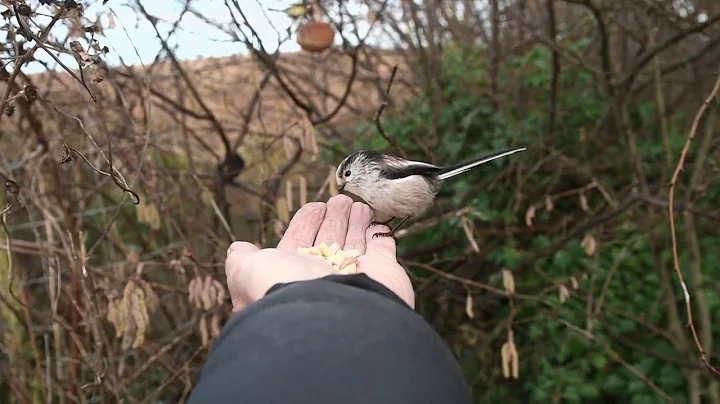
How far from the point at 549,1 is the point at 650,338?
1.54 metres

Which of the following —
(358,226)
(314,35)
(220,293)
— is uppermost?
(314,35)

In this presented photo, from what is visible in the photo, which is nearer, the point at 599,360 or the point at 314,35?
the point at 314,35

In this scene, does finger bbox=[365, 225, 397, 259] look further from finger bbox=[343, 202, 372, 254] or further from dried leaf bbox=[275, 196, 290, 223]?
dried leaf bbox=[275, 196, 290, 223]

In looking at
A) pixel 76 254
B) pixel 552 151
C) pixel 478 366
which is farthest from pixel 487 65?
pixel 76 254

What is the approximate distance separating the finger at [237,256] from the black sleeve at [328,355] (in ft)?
1.40

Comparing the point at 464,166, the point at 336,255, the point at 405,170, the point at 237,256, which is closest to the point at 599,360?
the point at 464,166

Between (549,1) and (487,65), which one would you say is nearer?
(549,1)

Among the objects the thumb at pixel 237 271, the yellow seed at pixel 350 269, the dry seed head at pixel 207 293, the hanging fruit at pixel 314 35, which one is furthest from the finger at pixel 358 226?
the hanging fruit at pixel 314 35

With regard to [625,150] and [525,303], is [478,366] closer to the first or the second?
[525,303]

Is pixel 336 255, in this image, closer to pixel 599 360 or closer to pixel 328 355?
pixel 328 355

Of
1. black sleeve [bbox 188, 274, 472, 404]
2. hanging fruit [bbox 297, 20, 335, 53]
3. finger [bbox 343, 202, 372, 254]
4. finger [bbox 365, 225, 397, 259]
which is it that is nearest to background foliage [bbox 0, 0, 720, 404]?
hanging fruit [bbox 297, 20, 335, 53]

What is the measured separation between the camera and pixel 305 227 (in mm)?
1966

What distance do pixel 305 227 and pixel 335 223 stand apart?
10cm

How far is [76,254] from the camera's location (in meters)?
2.15
